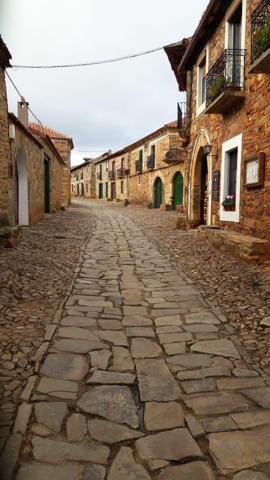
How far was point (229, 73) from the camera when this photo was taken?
304 inches

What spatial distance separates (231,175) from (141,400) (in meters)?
7.00

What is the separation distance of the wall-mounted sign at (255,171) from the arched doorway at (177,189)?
1253cm

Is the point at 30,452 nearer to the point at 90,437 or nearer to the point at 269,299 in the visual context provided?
the point at 90,437

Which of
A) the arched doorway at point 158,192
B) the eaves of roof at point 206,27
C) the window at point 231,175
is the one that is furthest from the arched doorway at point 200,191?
the arched doorway at point 158,192

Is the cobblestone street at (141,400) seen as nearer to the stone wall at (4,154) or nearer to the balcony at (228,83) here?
the stone wall at (4,154)

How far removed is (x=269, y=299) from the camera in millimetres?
4320

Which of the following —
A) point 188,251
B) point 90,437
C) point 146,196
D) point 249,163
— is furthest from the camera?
point 146,196

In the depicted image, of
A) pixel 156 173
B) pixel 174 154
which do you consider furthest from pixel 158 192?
pixel 174 154

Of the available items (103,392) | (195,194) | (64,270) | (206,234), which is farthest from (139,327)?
(195,194)

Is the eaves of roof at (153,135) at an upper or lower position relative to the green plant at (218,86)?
upper

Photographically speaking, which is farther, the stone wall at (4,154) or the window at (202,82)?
the window at (202,82)

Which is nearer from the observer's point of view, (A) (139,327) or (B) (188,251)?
(A) (139,327)

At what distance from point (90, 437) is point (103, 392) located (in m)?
0.46

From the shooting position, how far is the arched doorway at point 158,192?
22675 millimetres
